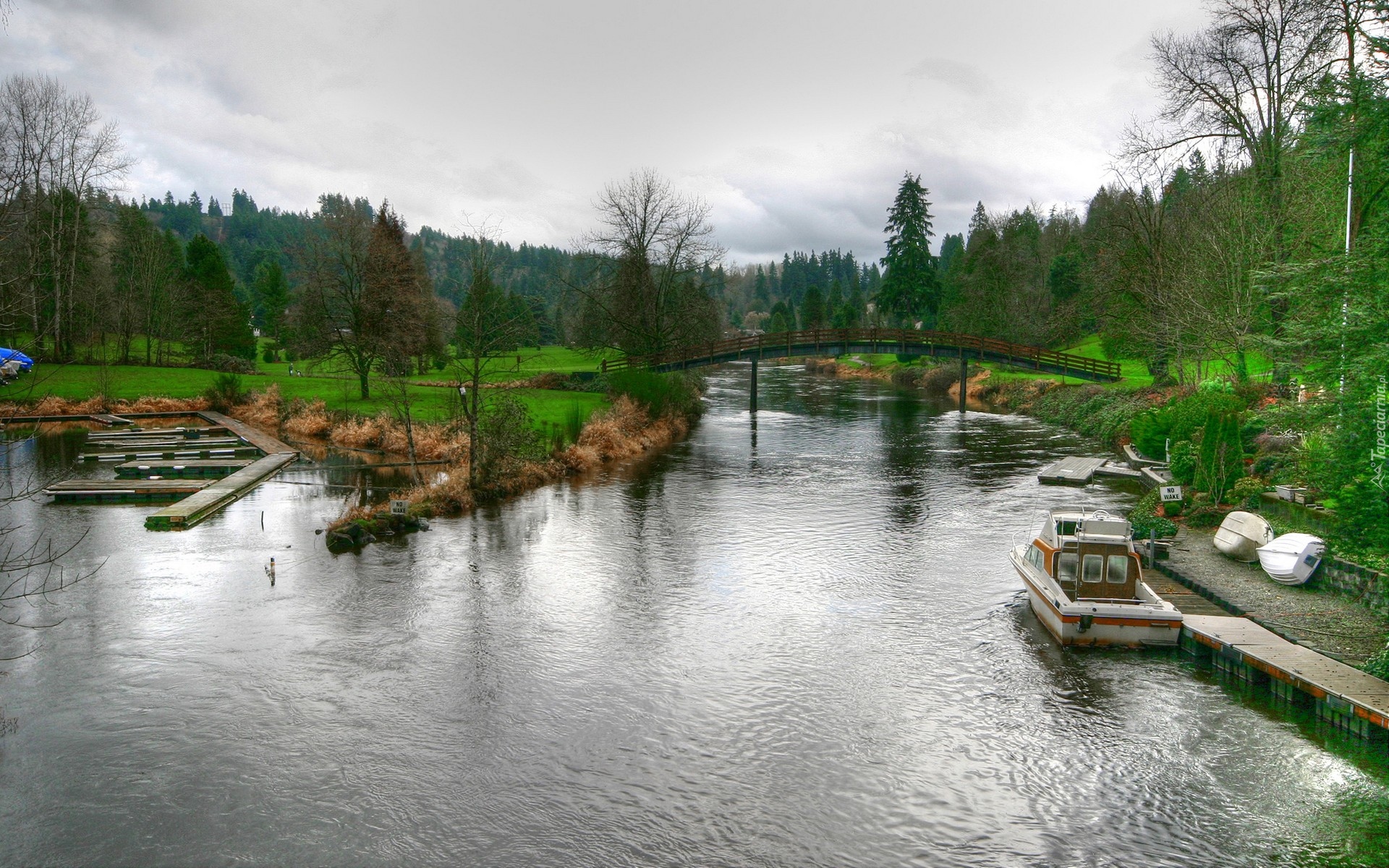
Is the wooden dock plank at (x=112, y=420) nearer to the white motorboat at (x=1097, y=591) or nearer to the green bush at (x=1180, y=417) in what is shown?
the white motorboat at (x=1097, y=591)

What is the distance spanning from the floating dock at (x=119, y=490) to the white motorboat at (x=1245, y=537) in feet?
104

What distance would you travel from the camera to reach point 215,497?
2894 centimetres

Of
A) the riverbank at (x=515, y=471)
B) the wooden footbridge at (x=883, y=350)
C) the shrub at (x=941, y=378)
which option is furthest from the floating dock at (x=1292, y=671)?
the shrub at (x=941, y=378)

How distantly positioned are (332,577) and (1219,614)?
66.7 feet

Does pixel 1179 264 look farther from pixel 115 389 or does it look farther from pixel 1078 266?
pixel 115 389

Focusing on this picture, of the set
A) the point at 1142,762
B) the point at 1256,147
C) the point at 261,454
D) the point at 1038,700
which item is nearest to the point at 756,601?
the point at 1038,700

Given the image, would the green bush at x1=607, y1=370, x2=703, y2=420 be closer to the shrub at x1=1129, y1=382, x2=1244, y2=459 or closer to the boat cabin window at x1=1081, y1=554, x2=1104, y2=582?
the shrub at x1=1129, y1=382, x2=1244, y2=459

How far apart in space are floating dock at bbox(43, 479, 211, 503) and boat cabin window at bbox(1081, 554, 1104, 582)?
2799cm

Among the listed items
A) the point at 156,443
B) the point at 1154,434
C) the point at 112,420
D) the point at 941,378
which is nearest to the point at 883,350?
the point at 941,378

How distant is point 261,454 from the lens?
38.8 metres

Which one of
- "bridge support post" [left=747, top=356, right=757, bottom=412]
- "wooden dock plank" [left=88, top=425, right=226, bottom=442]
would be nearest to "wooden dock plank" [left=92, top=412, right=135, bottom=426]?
"wooden dock plank" [left=88, top=425, right=226, bottom=442]

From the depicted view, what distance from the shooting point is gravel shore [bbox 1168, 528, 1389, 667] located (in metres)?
16.1

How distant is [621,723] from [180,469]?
89.3ft

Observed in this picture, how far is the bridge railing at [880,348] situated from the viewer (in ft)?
194
